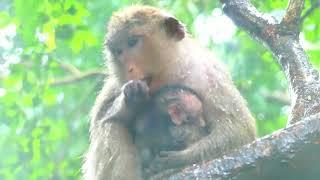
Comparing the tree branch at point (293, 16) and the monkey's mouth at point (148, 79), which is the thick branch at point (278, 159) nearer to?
the tree branch at point (293, 16)

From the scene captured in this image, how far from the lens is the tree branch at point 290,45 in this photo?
4000mm

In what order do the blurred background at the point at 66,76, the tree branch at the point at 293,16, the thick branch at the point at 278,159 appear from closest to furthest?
the thick branch at the point at 278,159
the tree branch at the point at 293,16
the blurred background at the point at 66,76

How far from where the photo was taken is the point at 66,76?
8078mm

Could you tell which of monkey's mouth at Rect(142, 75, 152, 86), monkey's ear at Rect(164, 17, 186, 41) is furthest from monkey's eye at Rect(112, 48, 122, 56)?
monkey's ear at Rect(164, 17, 186, 41)

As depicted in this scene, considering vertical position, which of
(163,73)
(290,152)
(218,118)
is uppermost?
(163,73)

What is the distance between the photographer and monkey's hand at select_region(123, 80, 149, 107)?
430 centimetres

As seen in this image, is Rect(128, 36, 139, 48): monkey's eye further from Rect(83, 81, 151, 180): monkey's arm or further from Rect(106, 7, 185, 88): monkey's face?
Rect(83, 81, 151, 180): monkey's arm

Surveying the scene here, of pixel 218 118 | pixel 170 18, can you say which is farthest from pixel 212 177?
pixel 170 18

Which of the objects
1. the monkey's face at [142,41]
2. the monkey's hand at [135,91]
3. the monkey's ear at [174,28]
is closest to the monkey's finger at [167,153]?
the monkey's hand at [135,91]

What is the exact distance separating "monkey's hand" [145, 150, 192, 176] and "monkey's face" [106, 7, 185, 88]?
655 millimetres

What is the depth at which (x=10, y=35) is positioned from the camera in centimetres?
739

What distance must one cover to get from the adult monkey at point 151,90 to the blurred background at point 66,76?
6.44 ft

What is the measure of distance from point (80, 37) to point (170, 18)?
286 cm

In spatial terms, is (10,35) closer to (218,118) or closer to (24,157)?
(24,157)
